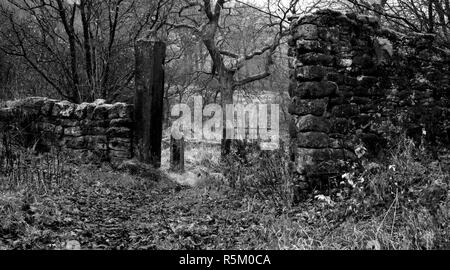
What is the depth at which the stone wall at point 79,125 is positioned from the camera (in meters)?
7.84

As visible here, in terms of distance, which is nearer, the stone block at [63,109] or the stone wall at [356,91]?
the stone wall at [356,91]

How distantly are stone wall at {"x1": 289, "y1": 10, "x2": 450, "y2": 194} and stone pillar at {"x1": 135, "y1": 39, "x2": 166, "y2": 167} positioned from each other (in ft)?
11.1

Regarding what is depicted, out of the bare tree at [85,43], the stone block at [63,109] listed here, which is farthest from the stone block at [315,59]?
the bare tree at [85,43]

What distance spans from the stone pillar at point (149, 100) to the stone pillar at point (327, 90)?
3436 mm

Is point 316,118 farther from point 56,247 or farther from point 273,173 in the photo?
point 56,247

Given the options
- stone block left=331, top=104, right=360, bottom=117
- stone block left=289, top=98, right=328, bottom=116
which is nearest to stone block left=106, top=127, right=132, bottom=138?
stone block left=289, top=98, right=328, bottom=116

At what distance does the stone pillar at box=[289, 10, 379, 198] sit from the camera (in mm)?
5113

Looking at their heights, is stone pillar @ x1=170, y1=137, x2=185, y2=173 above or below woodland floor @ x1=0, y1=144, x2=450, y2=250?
above

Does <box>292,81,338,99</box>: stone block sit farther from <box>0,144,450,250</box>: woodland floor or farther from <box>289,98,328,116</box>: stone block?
<box>0,144,450,250</box>: woodland floor

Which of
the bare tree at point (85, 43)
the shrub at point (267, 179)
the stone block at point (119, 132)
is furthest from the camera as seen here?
the bare tree at point (85, 43)

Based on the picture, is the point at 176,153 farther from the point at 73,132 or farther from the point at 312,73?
the point at 312,73

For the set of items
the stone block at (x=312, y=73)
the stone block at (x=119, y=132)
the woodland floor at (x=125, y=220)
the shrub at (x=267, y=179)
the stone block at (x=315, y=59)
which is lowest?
the woodland floor at (x=125, y=220)

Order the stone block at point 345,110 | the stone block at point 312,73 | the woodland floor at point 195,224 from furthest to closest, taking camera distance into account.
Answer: the stone block at point 345,110, the stone block at point 312,73, the woodland floor at point 195,224

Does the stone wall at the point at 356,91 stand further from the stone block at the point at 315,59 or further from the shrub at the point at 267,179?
the shrub at the point at 267,179
